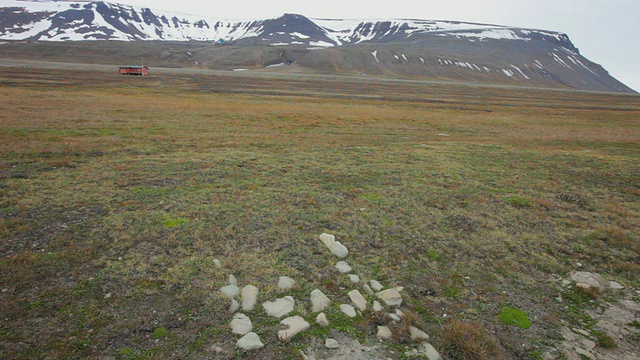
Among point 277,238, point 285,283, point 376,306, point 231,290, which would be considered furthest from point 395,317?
point 277,238

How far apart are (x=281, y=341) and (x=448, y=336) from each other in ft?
8.78

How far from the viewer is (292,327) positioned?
5.29 meters

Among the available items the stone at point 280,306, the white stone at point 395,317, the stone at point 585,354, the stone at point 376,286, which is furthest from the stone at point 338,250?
the stone at point 585,354

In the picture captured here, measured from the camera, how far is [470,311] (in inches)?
235

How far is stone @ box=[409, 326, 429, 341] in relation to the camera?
207 inches

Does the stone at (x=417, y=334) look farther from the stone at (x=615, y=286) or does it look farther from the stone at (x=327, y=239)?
the stone at (x=615, y=286)

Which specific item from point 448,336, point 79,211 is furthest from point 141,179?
point 448,336

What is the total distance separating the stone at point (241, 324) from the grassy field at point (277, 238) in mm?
145

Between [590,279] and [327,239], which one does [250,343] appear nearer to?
[327,239]

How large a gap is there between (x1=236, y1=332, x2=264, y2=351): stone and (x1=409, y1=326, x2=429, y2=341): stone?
2433 millimetres

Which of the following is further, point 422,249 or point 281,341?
point 422,249

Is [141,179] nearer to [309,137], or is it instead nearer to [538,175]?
[309,137]

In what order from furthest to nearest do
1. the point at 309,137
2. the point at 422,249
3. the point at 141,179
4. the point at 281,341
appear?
the point at 309,137
the point at 141,179
the point at 422,249
the point at 281,341

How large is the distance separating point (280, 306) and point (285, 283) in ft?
2.09
